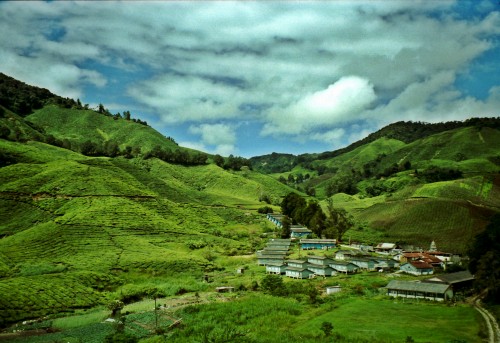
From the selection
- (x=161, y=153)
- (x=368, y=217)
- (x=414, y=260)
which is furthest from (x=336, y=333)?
(x=161, y=153)

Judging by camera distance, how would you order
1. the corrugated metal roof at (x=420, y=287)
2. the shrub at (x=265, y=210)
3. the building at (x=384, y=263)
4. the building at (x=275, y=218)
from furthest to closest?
the shrub at (x=265, y=210) < the building at (x=275, y=218) < the building at (x=384, y=263) < the corrugated metal roof at (x=420, y=287)

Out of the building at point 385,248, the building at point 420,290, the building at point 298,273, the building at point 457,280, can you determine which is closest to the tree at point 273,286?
the building at point 298,273

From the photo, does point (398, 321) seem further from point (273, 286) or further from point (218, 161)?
point (218, 161)

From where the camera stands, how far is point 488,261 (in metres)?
47.4

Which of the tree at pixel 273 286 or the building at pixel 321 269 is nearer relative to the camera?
the tree at pixel 273 286

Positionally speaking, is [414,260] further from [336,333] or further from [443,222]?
[336,333]

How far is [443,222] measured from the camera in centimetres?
10288

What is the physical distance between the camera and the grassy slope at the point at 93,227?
2143 inches

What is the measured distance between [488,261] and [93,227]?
215ft

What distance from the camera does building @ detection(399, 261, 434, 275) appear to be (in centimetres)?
6900

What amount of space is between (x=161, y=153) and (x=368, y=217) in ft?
302

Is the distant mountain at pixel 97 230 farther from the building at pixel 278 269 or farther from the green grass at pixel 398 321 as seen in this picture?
the green grass at pixel 398 321

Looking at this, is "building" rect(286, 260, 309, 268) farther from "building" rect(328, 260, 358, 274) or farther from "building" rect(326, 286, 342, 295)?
"building" rect(326, 286, 342, 295)

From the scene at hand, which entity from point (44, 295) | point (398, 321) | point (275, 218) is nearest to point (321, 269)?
point (398, 321)
